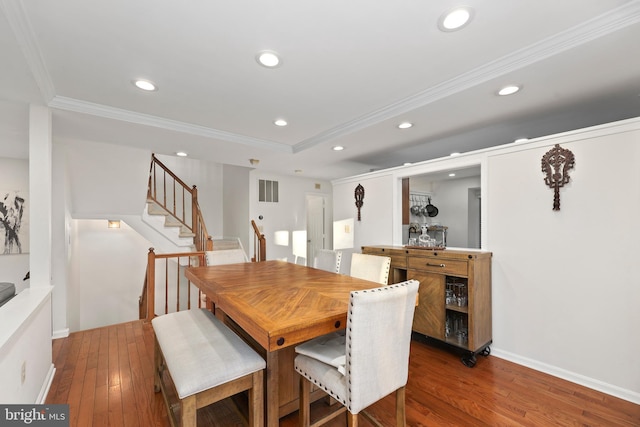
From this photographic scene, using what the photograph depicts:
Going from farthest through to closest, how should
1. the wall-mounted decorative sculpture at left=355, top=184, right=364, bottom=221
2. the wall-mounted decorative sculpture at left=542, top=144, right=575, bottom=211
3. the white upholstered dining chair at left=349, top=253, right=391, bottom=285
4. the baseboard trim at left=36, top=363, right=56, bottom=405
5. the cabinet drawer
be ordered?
the wall-mounted decorative sculpture at left=355, top=184, right=364, bottom=221, the cabinet drawer, the white upholstered dining chair at left=349, top=253, right=391, bottom=285, the wall-mounted decorative sculpture at left=542, top=144, right=575, bottom=211, the baseboard trim at left=36, top=363, right=56, bottom=405

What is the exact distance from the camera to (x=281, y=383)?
1828 millimetres

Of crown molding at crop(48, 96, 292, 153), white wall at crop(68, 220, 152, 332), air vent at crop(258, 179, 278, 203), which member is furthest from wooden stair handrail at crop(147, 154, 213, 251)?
crown molding at crop(48, 96, 292, 153)

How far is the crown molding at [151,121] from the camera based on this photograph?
236cm

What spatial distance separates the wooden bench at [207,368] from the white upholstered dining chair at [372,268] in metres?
1.27

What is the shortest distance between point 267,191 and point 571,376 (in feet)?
16.2

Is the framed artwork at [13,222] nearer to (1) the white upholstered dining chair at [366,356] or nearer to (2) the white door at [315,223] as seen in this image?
(2) the white door at [315,223]

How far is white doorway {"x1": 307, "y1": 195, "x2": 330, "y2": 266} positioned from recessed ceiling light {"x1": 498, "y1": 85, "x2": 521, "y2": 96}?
14.7ft

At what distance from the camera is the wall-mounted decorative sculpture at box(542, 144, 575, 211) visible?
2291mm

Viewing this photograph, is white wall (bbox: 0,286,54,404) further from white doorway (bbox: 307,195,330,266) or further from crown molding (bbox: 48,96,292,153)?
white doorway (bbox: 307,195,330,266)

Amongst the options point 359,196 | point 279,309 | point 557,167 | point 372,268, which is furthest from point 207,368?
point 359,196

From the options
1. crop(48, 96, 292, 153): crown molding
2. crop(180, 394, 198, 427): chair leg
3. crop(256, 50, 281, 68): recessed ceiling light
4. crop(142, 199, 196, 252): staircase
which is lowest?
crop(180, 394, 198, 427): chair leg

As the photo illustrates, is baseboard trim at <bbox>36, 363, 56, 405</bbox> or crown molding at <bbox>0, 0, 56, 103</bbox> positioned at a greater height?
crown molding at <bbox>0, 0, 56, 103</bbox>

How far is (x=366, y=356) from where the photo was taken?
1.29 m

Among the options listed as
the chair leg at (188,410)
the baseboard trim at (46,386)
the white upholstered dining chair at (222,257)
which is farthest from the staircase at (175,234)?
the chair leg at (188,410)
